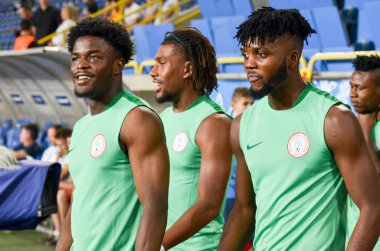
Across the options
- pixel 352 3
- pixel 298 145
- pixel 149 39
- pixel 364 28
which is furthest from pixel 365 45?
pixel 298 145

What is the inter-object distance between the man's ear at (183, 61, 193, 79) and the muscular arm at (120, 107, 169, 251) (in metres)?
1.19

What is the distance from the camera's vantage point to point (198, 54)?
182 inches

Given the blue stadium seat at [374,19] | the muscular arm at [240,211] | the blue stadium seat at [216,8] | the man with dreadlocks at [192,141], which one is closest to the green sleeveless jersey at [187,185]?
the man with dreadlocks at [192,141]

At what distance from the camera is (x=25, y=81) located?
1414cm

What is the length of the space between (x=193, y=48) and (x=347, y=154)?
64.9 inches

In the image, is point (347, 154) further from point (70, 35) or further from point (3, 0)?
point (3, 0)

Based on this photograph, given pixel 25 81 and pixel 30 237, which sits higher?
pixel 25 81

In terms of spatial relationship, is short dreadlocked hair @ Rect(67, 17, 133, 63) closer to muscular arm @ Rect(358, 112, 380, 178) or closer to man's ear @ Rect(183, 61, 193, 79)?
man's ear @ Rect(183, 61, 193, 79)

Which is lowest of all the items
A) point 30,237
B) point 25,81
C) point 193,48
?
point 30,237

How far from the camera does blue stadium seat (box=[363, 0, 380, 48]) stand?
27.7 ft

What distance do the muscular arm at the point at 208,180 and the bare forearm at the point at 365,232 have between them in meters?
1.13

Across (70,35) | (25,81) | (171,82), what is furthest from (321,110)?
(25,81)

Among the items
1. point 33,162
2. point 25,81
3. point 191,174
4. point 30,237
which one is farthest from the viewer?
point 25,81

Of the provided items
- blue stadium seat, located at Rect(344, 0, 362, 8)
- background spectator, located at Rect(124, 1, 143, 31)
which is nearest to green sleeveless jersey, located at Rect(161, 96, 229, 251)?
blue stadium seat, located at Rect(344, 0, 362, 8)
